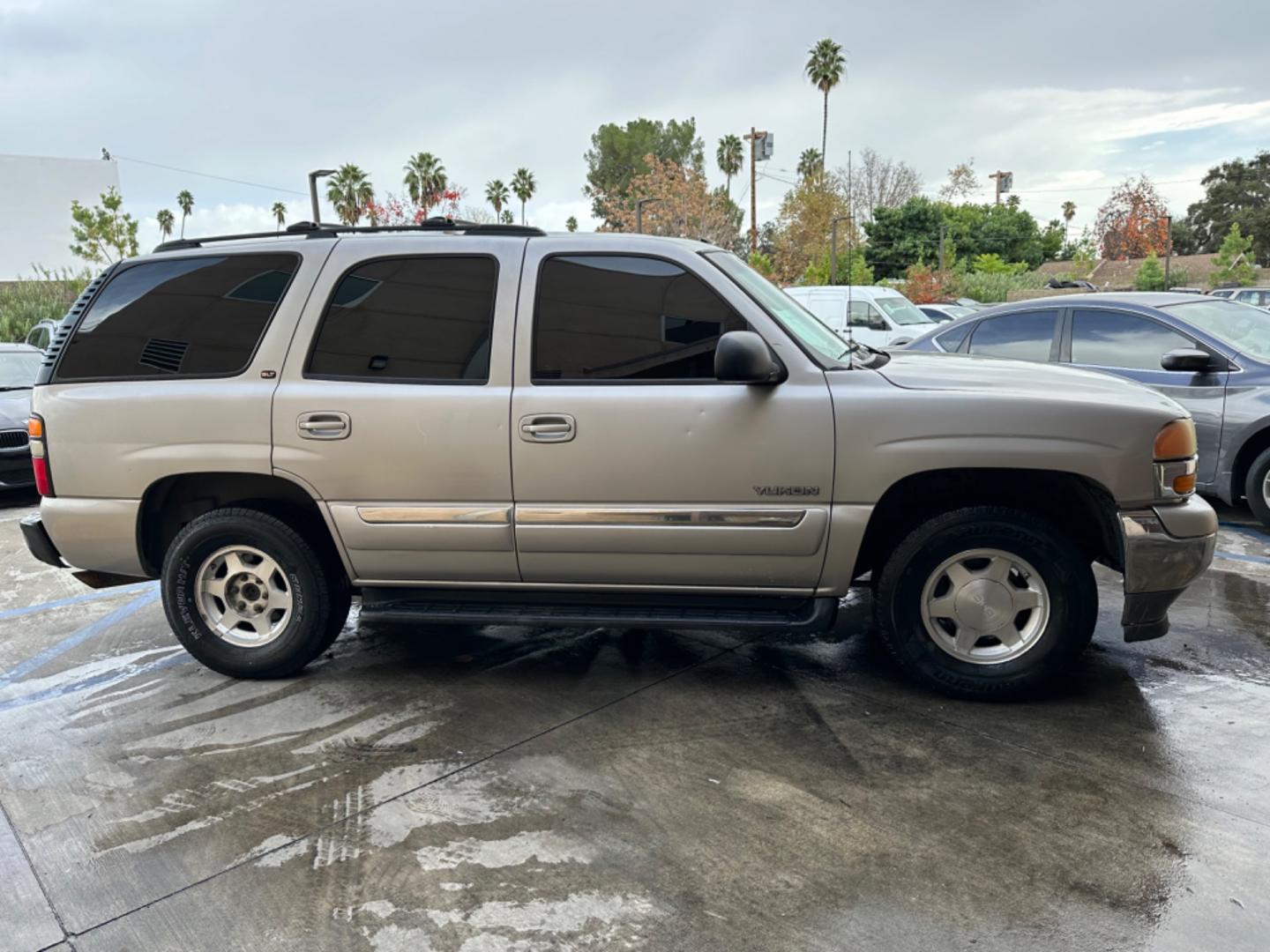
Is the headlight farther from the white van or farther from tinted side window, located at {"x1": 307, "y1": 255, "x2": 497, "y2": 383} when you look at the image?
the white van

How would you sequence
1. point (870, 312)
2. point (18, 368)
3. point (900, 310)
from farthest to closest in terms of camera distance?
point (900, 310) → point (870, 312) → point (18, 368)

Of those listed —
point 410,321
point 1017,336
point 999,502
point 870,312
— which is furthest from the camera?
point 870,312

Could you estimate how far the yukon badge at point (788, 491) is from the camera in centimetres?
382

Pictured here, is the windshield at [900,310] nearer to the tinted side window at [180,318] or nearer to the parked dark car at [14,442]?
the parked dark car at [14,442]

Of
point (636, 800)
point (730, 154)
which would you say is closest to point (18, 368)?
point (636, 800)

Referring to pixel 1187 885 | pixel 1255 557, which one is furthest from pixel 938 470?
pixel 1255 557

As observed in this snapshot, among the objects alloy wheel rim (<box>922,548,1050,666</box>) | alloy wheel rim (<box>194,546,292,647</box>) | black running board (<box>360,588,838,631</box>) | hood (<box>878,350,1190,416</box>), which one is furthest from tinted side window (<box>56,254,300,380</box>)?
Answer: alloy wheel rim (<box>922,548,1050,666</box>)

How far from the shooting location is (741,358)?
11.9 feet

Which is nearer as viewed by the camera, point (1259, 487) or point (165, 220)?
point (1259, 487)

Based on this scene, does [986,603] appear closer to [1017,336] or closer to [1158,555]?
[1158,555]

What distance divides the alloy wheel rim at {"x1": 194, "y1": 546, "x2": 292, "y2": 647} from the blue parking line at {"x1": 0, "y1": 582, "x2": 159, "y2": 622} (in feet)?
5.96

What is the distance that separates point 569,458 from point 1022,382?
6.29 ft

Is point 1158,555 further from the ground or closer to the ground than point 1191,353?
closer to the ground

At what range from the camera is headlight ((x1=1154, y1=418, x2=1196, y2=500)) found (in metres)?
3.71
